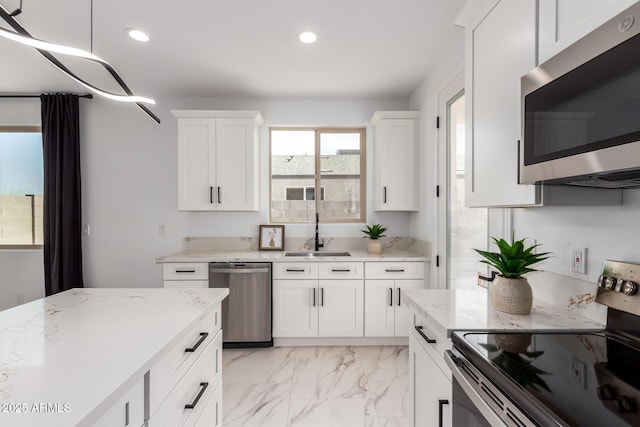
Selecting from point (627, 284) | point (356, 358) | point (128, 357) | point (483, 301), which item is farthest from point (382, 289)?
point (128, 357)

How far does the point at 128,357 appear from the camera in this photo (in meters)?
0.84

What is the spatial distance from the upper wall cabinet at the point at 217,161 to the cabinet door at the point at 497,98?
2.27 meters

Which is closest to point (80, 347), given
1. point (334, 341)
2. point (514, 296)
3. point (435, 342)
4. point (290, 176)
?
point (435, 342)

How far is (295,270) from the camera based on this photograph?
2.98 meters

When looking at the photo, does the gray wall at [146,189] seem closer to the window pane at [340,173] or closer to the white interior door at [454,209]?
the window pane at [340,173]

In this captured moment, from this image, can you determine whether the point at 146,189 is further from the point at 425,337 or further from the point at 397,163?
the point at 425,337

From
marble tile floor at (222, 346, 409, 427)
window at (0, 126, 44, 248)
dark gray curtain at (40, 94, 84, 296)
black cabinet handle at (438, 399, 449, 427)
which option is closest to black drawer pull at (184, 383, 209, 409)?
marble tile floor at (222, 346, 409, 427)

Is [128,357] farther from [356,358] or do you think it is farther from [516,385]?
[356,358]

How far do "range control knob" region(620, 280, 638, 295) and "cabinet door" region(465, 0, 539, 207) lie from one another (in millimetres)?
372

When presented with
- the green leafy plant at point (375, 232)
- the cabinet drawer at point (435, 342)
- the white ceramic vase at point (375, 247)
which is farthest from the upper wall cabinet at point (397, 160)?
the cabinet drawer at point (435, 342)

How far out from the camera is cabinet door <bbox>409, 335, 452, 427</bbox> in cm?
122

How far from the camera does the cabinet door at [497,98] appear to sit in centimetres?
117

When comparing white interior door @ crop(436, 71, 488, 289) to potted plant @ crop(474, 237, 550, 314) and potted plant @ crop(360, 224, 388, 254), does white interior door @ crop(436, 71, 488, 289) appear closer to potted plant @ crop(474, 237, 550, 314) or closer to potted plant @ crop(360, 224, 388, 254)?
potted plant @ crop(360, 224, 388, 254)

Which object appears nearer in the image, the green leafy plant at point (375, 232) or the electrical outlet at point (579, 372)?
the electrical outlet at point (579, 372)
